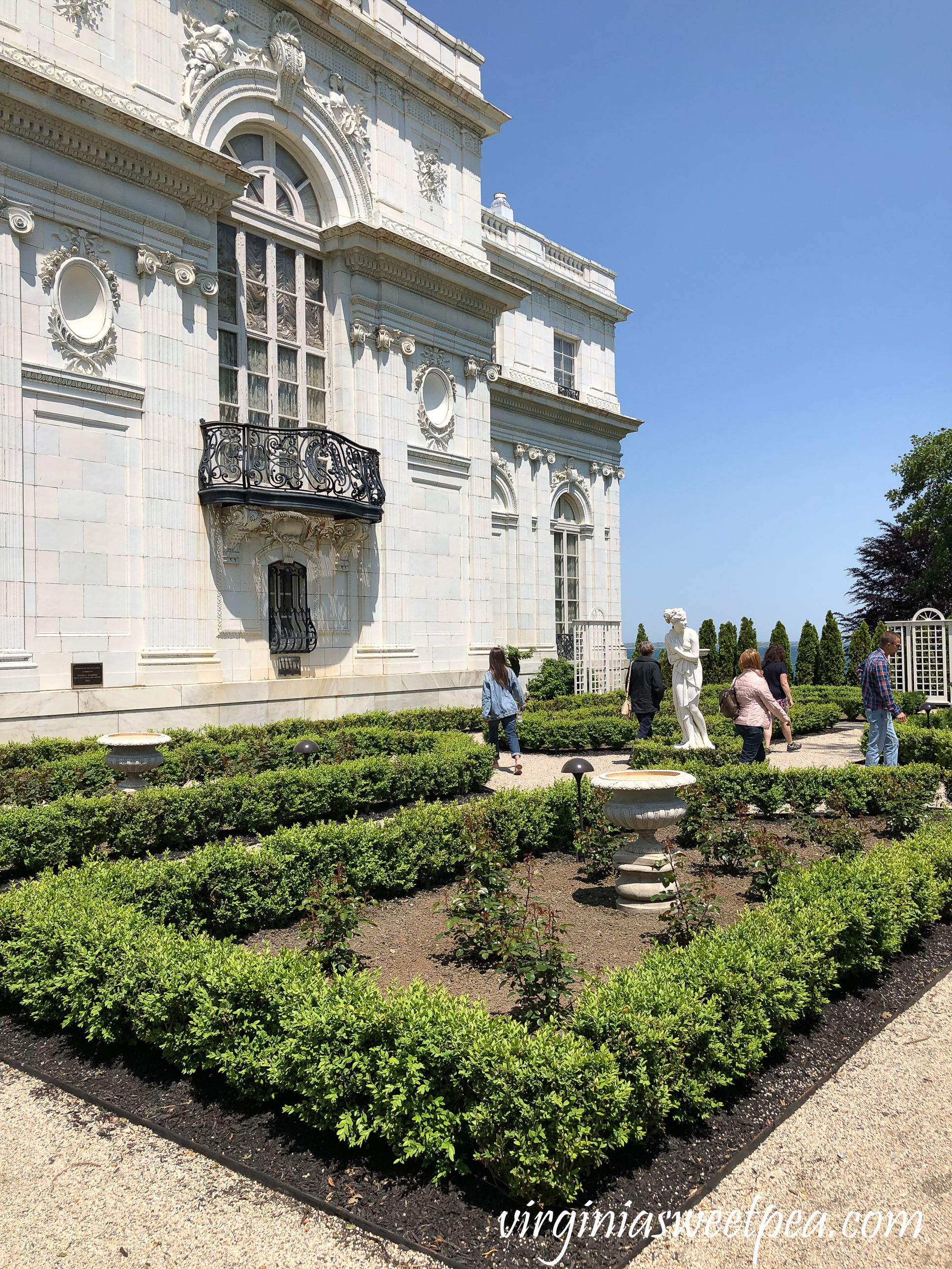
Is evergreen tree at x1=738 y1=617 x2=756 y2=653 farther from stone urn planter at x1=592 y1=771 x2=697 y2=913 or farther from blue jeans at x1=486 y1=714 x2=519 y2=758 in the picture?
stone urn planter at x1=592 y1=771 x2=697 y2=913

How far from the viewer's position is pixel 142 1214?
3381mm

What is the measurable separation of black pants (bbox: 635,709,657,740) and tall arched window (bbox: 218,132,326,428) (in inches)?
334

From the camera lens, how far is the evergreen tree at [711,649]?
31.7 metres

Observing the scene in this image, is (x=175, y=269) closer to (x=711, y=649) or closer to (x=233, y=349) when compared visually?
(x=233, y=349)

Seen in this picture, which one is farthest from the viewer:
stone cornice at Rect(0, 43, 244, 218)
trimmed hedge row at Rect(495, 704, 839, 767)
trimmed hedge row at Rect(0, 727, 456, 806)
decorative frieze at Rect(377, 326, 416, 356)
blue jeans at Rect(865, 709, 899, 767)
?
decorative frieze at Rect(377, 326, 416, 356)

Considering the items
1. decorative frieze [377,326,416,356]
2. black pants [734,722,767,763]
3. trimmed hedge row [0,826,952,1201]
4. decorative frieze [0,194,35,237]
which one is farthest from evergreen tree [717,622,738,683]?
trimmed hedge row [0,826,952,1201]

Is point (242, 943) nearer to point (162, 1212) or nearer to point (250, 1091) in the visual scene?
point (250, 1091)

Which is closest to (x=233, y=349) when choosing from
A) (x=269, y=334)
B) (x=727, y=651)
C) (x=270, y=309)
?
(x=269, y=334)

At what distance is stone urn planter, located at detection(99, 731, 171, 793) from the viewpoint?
33.2 ft

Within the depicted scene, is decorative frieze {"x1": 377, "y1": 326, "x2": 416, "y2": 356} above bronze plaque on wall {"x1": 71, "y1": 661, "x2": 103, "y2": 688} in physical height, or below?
above

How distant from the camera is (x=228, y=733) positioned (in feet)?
43.1

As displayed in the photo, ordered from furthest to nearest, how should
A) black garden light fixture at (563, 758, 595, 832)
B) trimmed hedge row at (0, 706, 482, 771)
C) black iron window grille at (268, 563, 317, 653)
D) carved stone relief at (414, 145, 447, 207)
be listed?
1. carved stone relief at (414, 145, 447, 207)
2. black iron window grille at (268, 563, 317, 653)
3. trimmed hedge row at (0, 706, 482, 771)
4. black garden light fixture at (563, 758, 595, 832)

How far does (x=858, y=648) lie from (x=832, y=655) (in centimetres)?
100

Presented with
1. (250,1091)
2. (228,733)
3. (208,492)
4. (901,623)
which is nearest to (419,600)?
(208,492)
